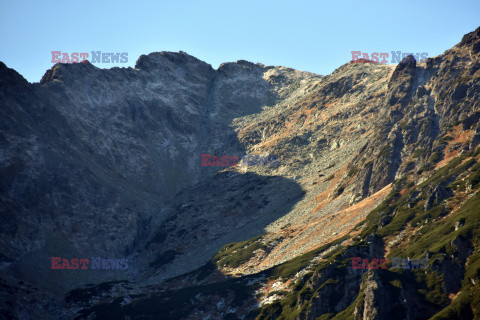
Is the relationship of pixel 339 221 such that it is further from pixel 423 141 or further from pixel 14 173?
pixel 14 173

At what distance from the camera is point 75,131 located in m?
136

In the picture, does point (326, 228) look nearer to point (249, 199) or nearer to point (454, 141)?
point (454, 141)

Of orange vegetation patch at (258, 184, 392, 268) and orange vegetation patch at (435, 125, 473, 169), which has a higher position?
orange vegetation patch at (435, 125, 473, 169)

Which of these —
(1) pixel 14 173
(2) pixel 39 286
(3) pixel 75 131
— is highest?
(3) pixel 75 131

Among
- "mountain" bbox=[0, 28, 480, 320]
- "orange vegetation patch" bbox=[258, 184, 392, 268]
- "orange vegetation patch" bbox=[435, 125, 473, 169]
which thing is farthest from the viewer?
"orange vegetation patch" bbox=[258, 184, 392, 268]

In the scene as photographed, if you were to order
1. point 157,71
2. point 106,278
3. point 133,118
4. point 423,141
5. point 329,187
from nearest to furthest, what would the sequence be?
point 423,141, point 106,278, point 329,187, point 133,118, point 157,71

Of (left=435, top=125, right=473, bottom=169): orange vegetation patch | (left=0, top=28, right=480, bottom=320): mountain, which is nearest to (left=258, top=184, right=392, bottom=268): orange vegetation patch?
(left=0, top=28, right=480, bottom=320): mountain

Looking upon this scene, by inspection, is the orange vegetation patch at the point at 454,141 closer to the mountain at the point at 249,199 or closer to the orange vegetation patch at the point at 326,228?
the mountain at the point at 249,199

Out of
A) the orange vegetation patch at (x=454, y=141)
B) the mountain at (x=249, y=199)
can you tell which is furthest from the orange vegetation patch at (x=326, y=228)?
the orange vegetation patch at (x=454, y=141)

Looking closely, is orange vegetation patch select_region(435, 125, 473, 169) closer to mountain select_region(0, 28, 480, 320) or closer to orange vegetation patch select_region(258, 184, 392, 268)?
mountain select_region(0, 28, 480, 320)

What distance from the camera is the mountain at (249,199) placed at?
57.7 metres

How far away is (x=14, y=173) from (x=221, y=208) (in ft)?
197

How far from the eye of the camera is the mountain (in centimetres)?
5769

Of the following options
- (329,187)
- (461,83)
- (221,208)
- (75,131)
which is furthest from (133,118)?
(461,83)
